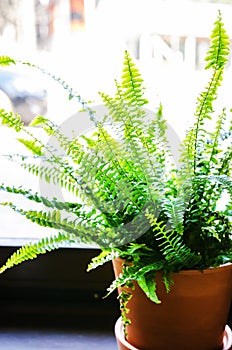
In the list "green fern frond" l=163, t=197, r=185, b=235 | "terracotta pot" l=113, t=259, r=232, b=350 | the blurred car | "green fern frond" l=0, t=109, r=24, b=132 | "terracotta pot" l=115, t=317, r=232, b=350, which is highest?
the blurred car

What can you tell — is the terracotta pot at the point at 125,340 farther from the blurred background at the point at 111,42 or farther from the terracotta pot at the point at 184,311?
the blurred background at the point at 111,42

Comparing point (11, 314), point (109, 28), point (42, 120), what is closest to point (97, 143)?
point (42, 120)

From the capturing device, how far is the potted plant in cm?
70

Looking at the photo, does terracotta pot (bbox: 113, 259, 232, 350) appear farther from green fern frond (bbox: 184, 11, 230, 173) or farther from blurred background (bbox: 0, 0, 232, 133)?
blurred background (bbox: 0, 0, 232, 133)

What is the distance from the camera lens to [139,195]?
72cm

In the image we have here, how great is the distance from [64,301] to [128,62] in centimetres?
52

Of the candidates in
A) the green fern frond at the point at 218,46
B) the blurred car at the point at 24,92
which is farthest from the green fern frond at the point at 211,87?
the blurred car at the point at 24,92

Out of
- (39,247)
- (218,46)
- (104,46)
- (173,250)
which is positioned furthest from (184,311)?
(104,46)

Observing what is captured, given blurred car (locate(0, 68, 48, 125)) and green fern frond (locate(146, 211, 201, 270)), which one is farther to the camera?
blurred car (locate(0, 68, 48, 125))

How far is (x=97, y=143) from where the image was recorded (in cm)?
74

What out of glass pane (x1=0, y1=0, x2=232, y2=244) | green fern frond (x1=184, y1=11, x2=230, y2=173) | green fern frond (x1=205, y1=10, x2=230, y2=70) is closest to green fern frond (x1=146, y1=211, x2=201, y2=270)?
green fern frond (x1=184, y1=11, x2=230, y2=173)

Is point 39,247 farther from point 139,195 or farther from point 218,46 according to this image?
point 218,46

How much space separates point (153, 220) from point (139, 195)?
53mm

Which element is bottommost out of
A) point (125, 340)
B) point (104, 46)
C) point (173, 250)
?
point (125, 340)
